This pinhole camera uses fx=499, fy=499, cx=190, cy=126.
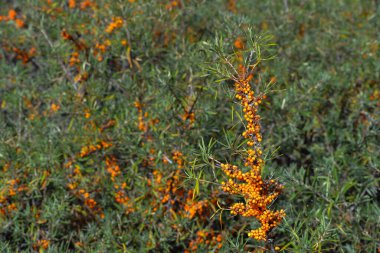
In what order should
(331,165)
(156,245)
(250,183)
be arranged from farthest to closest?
(331,165)
(156,245)
(250,183)

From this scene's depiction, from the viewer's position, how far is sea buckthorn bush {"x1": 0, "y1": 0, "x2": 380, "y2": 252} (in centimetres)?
262

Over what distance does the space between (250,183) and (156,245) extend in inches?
41.0

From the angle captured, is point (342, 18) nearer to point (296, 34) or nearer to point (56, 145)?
point (296, 34)

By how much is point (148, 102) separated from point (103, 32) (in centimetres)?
66

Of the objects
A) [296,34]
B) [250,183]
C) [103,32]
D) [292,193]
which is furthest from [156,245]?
[296,34]

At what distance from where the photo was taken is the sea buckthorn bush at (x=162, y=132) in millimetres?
2619

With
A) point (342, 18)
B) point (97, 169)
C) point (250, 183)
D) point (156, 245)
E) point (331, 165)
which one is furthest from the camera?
point (342, 18)

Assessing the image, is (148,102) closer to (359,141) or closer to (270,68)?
(270,68)

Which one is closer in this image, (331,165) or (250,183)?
(250,183)

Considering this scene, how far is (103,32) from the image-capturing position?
345 centimetres

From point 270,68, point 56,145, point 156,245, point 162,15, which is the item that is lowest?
point 156,245

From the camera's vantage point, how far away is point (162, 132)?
2.83m

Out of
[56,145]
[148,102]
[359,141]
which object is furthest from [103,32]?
[359,141]

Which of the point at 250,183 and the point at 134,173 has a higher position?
the point at 250,183
